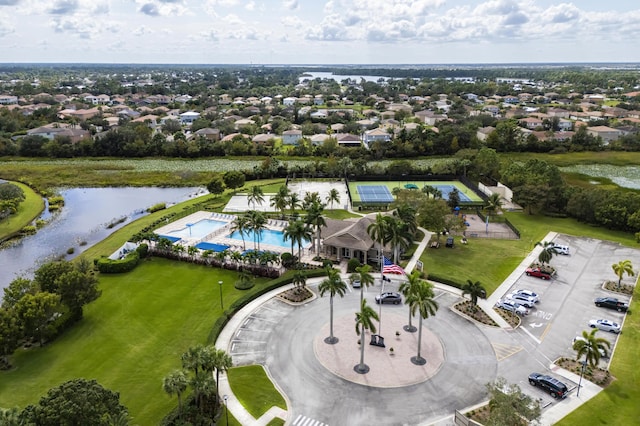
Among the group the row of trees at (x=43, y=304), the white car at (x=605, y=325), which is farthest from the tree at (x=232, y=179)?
the white car at (x=605, y=325)

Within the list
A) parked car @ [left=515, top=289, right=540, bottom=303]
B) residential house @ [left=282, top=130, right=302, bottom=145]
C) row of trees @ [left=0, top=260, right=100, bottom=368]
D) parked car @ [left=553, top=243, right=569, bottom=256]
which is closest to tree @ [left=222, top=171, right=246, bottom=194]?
row of trees @ [left=0, top=260, right=100, bottom=368]

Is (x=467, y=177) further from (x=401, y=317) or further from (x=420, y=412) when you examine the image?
(x=420, y=412)

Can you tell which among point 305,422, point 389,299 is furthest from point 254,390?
point 389,299

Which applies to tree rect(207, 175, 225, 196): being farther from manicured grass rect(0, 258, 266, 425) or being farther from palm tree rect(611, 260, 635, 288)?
palm tree rect(611, 260, 635, 288)

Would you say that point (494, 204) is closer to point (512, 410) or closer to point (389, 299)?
point (389, 299)

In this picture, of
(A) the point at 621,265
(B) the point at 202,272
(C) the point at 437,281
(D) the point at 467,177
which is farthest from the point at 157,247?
(D) the point at 467,177

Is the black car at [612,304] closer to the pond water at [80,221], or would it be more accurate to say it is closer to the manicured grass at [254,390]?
the manicured grass at [254,390]

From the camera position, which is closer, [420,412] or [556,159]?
[420,412]
